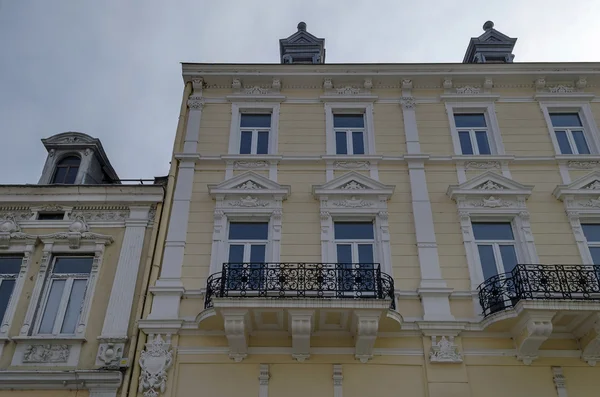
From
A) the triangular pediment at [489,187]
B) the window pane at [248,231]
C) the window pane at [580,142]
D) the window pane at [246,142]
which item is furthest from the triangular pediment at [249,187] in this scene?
the window pane at [580,142]

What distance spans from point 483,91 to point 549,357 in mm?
7562

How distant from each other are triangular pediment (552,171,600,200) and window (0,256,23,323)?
12730mm

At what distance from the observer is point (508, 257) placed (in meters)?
11.8

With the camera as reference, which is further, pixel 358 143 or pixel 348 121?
pixel 348 121

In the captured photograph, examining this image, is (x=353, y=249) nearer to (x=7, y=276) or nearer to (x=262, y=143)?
(x=262, y=143)

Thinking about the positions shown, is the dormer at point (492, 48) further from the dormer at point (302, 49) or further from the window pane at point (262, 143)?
the window pane at point (262, 143)

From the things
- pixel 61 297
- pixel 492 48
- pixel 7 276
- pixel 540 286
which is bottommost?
pixel 540 286

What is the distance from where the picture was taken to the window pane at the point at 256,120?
1450 centimetres

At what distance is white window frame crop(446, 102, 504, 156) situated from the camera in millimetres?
13625

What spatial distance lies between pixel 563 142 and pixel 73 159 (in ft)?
42.7

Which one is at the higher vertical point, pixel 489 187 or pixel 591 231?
pixel 489 187

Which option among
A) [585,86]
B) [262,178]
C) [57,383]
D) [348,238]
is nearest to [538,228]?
[348,238]

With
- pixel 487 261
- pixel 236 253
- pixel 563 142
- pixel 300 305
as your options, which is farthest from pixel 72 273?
pixel 563 142

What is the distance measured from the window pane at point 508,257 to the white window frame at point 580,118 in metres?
3.20
